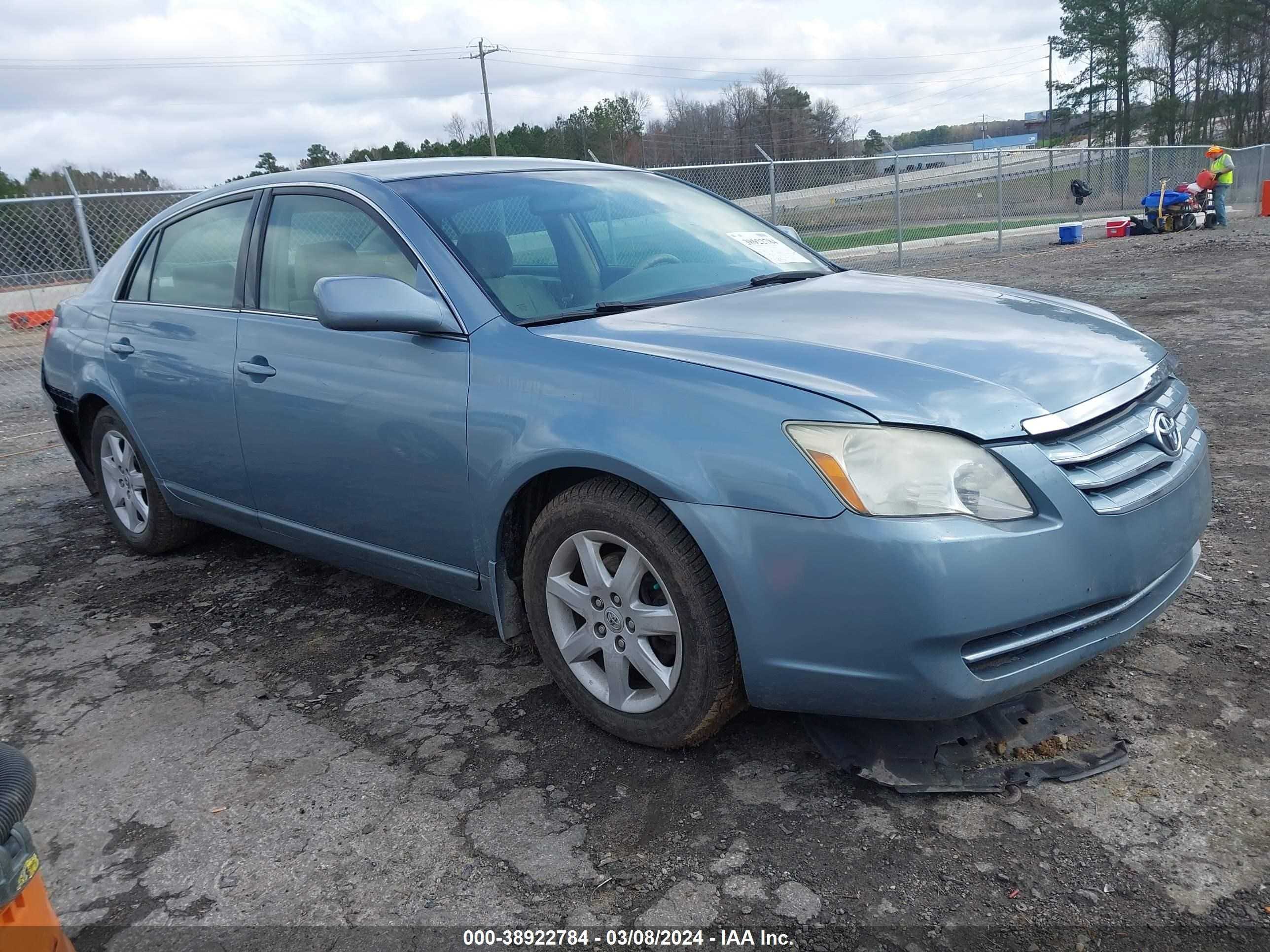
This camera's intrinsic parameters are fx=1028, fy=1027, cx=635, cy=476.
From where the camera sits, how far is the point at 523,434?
2809 mm

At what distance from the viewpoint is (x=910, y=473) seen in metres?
2.29

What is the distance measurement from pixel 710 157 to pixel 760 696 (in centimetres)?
2687

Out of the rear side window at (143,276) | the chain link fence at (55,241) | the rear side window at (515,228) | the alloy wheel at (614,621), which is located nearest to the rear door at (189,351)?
the rear side window at (143,276)

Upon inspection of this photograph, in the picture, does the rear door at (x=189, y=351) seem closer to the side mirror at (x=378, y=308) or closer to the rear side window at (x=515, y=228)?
the side mirror at (x=378, y=308)

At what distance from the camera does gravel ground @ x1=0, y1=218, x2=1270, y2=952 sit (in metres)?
2.17

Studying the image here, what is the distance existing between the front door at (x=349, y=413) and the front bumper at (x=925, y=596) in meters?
0.92

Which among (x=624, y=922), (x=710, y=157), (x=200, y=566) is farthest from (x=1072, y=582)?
(x=710, y=157)

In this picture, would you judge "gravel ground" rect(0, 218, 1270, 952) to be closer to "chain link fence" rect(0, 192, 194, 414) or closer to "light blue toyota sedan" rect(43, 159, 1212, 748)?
"light blue toyota sedan" rect(43, 159, 1212, 748)

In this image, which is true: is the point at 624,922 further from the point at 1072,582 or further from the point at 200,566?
the point at 200,566

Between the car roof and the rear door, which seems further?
the rear door

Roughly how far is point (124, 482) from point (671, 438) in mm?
3358

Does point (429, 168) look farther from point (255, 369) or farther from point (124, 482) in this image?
point (124, 482)

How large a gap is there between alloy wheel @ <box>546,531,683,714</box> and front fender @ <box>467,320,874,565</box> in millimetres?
233

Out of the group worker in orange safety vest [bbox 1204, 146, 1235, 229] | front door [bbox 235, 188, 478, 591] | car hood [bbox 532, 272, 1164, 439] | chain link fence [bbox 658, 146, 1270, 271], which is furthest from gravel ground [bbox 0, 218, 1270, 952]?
worker in orange safety vest [bbox 1204, 146, 1235, 229]
